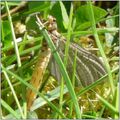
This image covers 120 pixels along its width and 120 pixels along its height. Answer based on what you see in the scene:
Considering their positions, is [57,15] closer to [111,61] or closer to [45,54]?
[111,61]

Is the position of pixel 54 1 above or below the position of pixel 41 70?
above

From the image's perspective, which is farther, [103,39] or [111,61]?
[103,39]

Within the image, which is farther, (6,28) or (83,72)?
(6,28)

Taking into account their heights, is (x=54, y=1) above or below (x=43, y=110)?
above

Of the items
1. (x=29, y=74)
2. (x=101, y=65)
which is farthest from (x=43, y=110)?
(x=101, y=65)

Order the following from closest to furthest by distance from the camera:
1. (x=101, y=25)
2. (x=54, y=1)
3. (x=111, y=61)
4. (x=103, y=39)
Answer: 1. (x=111, y=61)
2. (x=54, y=1)
3. (x=103, y=39)
4. (x=101, y=25)

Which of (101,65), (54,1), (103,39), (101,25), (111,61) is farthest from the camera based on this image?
(101,25)

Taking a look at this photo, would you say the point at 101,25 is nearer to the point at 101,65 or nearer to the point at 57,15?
the point at 57,15

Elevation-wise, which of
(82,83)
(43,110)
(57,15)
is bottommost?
(43,110)

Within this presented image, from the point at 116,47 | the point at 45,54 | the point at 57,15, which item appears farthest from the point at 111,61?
the point at 45,54
